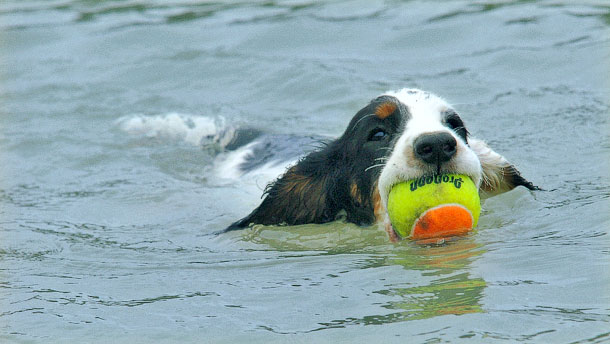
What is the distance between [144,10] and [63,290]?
8313 millimetres

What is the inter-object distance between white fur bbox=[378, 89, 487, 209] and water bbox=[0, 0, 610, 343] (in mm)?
313

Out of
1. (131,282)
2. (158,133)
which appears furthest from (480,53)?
(131,282)

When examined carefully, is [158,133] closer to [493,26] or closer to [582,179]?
[582,179]

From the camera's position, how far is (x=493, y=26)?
389 inches

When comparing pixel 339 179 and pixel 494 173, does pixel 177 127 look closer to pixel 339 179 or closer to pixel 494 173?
pixel 339 179

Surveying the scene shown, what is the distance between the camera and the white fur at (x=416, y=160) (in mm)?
4188

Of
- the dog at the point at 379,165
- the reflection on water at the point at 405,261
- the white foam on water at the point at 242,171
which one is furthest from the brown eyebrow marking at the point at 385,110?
the white foam on water at the point at 242,171

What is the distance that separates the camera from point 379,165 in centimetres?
446

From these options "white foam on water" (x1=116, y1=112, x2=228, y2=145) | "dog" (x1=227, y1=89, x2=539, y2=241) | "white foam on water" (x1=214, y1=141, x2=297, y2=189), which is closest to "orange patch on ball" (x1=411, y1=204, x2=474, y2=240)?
"dog" (x1=227, y1=89, x2=539, y2=241)

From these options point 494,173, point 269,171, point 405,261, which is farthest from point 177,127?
point 405,261

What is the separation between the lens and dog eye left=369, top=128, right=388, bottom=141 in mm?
4552

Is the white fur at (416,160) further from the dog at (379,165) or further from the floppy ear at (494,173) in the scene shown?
the floppy ear at (494,173)

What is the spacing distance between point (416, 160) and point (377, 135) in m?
0.45

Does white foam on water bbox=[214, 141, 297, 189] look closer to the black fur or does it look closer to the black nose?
the black fur
